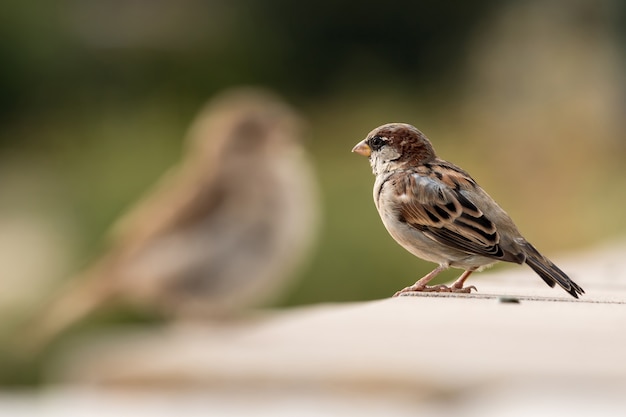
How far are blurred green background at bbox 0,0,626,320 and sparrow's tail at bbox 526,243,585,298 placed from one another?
1.09m

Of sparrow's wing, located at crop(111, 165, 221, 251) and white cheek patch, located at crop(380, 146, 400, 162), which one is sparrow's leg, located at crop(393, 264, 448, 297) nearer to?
white cheek patch, located at crop(380, 146, 400, 162)

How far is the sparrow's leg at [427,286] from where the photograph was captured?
0.49m

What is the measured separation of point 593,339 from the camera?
23.2 inches

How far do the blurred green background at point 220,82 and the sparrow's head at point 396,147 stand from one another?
3.52ft

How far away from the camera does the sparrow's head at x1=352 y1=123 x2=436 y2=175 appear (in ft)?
1.63

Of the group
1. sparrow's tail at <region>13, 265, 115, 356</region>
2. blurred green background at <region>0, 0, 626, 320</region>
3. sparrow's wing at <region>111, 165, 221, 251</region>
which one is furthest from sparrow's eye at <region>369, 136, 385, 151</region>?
sparrow's tail at <region>13, 265, 115, 356</region>

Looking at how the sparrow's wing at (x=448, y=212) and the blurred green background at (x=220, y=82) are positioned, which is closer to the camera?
the sparrow's wing at (x=448, y=212)

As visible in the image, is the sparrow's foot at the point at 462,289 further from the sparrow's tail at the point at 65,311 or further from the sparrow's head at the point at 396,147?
the sparrow's tail at the point at 65,311

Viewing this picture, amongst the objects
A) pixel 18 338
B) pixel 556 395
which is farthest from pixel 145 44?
pixel 556 395

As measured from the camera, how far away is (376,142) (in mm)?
508

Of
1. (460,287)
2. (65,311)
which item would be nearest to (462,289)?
(460,287)

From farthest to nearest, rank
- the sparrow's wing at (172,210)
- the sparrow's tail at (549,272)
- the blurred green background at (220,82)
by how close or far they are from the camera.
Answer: the blurred green background at (220,82) < the sparrow's wing at (172,210) < the sparrow's tail at (549,272)

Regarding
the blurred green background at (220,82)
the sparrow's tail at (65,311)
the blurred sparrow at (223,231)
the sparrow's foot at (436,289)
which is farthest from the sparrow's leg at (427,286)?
the sparrow's tail at (65,311)

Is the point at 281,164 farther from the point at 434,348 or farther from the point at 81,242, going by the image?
the point at 434,348
